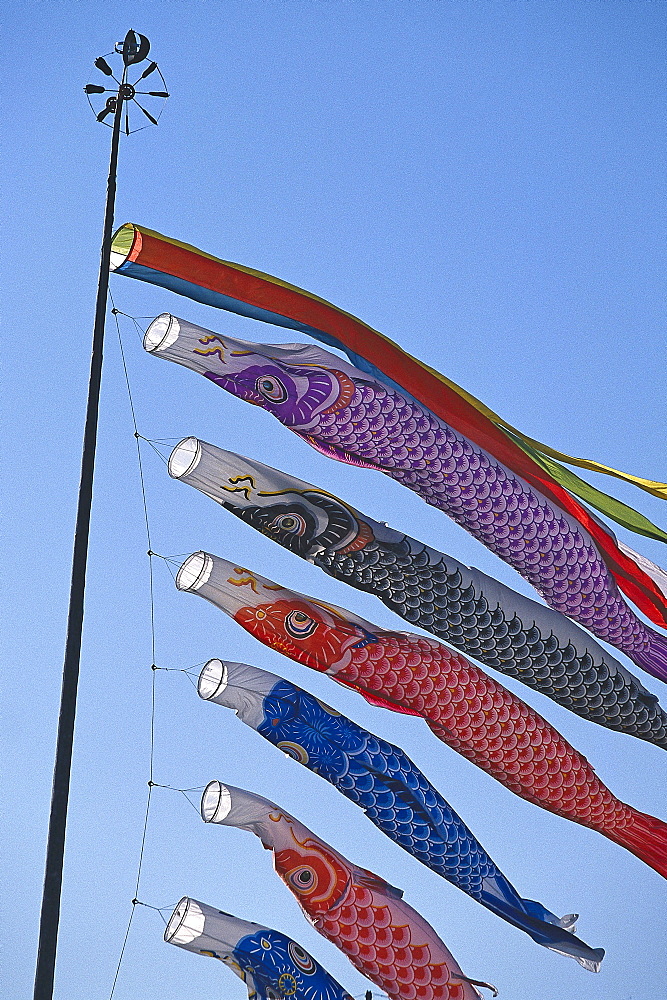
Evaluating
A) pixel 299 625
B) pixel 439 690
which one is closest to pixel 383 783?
pixel 439 690

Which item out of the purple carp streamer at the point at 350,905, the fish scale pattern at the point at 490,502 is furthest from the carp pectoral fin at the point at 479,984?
the fish scale pattern at the point at 490,502

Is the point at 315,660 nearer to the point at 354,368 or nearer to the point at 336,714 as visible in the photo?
the point at 336,714

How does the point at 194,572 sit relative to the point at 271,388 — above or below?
below

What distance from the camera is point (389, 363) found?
6.63 m

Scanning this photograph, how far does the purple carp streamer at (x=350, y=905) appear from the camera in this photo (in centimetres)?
546

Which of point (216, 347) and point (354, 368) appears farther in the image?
point (354, 368)

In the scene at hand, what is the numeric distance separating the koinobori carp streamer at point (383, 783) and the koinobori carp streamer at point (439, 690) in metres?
0.25

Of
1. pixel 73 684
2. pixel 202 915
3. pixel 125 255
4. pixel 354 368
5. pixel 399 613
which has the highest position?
pixel 354 368

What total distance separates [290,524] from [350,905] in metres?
1.79

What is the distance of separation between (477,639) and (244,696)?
145 centimetres

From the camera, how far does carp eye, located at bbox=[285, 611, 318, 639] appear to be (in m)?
5.89

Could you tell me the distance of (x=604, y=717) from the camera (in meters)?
7.01

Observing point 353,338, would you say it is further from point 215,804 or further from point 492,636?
point 215,804

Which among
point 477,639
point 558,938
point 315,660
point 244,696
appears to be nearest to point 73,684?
point 244,696
